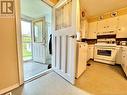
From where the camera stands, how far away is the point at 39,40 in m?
4.03

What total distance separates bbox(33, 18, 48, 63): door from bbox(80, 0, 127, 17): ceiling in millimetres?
1885

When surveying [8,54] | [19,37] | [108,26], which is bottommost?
[8,54]

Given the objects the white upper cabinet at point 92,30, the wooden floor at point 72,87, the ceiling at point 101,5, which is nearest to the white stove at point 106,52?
the white upper cabinet at point 92,30

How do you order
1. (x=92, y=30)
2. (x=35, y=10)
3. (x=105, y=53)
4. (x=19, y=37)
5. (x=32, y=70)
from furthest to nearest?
1. (x=92, y=30)
2. (x=105, y=53)
3. (x=35, y=10)
4. (x=32, y=70)
5. (x=19, y=37)

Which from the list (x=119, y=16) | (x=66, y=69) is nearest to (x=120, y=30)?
(x=119, y=16)

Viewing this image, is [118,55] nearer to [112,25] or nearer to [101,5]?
[112,25]

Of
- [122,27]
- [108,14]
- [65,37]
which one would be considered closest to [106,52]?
[122,27]

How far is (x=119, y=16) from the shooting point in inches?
142

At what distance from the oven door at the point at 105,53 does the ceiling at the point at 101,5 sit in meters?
1.63

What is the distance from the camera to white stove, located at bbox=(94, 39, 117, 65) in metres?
3.54

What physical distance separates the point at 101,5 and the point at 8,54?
12.0 feet

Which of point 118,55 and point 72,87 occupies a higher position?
point 118,55

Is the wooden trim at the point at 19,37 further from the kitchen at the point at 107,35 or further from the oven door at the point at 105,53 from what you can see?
the oven door at the point at 105,53

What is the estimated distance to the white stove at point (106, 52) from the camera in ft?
11.6
